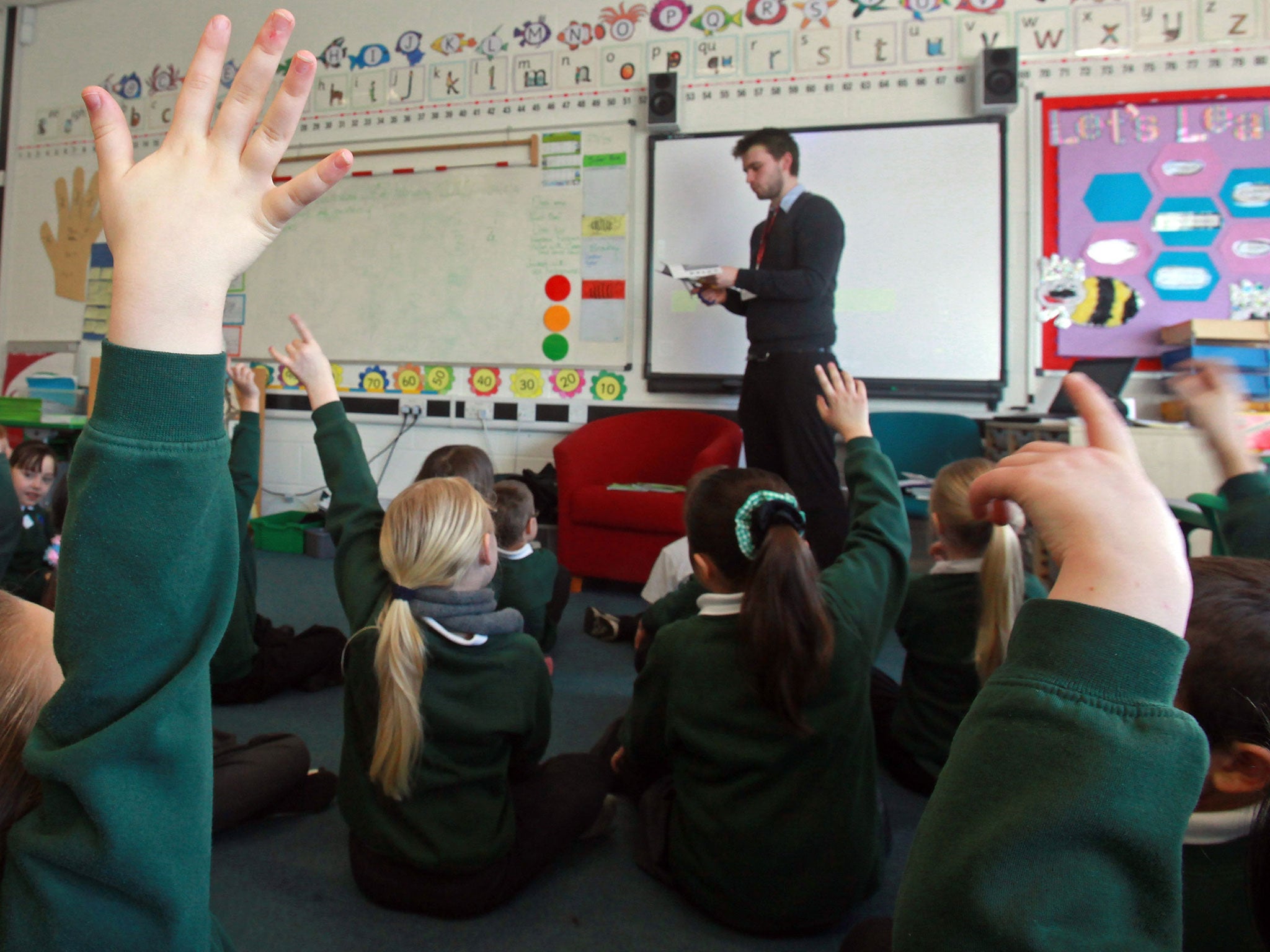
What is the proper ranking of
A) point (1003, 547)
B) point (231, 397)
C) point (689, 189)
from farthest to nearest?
1. point (231, 397)
2. point (689, 189)
3. point (1003, 547)

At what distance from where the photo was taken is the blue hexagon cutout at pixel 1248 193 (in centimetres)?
333

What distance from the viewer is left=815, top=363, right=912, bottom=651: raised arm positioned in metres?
1.20

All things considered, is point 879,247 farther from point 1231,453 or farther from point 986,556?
point 1231,453

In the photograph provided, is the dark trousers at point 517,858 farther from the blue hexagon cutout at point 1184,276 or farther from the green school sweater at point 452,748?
the blue hexagon cutout at point 1184,276

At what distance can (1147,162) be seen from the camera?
340 cm

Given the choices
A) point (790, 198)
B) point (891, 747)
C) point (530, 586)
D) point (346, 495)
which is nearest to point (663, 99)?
point (790, 198)

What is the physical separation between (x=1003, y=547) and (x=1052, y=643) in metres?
1.13

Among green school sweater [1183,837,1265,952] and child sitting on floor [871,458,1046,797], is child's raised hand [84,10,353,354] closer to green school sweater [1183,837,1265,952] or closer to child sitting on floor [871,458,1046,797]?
green school sweater [1183,837,1265,952]

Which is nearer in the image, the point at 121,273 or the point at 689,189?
the point at 121,273

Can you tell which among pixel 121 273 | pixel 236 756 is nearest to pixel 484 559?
pixel 236 756

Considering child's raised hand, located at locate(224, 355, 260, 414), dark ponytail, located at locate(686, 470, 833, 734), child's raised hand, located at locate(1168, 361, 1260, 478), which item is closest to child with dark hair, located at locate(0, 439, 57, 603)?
child's raised hand, located at locate(224, 355, 260, 414)

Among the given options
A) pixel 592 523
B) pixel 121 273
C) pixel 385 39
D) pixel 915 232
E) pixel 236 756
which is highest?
pixel 385 39

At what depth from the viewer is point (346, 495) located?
1355 mm

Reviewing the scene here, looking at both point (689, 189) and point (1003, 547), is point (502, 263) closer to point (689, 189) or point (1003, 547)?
point (689, 189)
